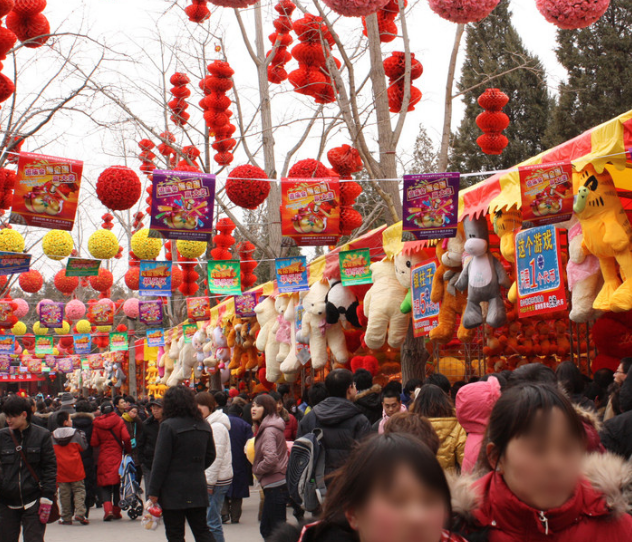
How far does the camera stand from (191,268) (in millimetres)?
16906

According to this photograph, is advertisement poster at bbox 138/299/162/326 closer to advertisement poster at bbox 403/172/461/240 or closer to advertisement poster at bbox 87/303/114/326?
advertisement poster at bbox 87/303/114/326

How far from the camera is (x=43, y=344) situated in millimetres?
29500

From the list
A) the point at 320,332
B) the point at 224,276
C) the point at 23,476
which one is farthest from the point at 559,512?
the point at 224,276

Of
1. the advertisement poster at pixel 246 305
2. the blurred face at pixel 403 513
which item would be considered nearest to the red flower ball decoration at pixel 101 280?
the advertisement poster at pixel 246 305

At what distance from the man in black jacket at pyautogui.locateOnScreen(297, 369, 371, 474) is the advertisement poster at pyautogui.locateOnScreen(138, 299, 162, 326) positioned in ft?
45.0

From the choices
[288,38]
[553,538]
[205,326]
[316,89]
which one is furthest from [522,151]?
[553,538]

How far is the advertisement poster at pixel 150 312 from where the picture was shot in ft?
62.8

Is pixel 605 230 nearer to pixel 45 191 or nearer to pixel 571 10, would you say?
pixel 571 10

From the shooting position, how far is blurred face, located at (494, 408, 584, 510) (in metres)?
1.89

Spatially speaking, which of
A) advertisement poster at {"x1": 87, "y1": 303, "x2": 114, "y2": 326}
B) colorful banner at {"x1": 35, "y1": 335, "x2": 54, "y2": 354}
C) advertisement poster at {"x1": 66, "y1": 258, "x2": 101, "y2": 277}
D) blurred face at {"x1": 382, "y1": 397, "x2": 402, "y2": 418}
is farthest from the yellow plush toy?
colorful banner at {"x1": 35, "y1": 335, "x2": 54, "y2": 354}

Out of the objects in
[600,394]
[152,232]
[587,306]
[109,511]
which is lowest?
[109,511]

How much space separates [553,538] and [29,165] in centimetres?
753

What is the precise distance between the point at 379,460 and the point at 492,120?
29.3 feet

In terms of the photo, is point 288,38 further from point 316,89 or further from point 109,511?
point 109,511
